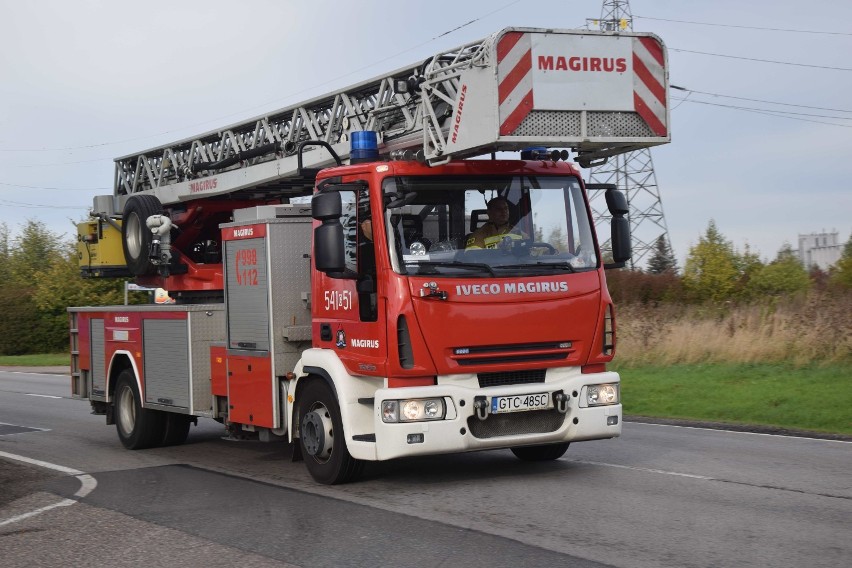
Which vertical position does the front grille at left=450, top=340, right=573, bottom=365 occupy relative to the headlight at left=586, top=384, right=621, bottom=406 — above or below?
above

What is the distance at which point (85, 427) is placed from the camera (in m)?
15.9

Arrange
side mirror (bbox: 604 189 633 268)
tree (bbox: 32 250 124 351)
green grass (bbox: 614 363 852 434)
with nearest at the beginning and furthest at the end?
side mirror (bbox: 604 189 633 268) < green grass (bbox: 614 363 852 434) < tree (bbox: 32 250 124 351)

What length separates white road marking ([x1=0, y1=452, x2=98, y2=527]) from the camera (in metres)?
8.59

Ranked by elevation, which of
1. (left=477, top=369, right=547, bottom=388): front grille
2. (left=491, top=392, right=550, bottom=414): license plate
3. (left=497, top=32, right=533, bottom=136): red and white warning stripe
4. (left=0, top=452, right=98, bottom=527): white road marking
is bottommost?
(left=0, top=452, right=98, bottom=527): white road marking

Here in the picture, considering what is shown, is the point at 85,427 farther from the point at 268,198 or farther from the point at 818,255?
the point at 818,255

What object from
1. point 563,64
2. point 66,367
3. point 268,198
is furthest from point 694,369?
point 66,367

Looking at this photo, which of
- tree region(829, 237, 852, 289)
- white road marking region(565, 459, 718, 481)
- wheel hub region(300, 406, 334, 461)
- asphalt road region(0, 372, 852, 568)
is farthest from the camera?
tree region(829, 237, 852, 289)

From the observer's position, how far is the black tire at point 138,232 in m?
13.4

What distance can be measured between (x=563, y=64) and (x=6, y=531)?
5499 millimetres

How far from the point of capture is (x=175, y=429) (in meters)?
12.9

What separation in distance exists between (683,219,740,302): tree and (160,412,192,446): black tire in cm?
2508

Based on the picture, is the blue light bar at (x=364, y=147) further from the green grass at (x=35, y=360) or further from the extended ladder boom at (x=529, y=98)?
the green grass at (x=35, y=360)

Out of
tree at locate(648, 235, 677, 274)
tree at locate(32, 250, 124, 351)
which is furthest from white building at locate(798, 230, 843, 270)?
tree at locate(32, 250, 124, 351)

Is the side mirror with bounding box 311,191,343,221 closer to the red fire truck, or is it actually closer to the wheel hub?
the red fire truck
